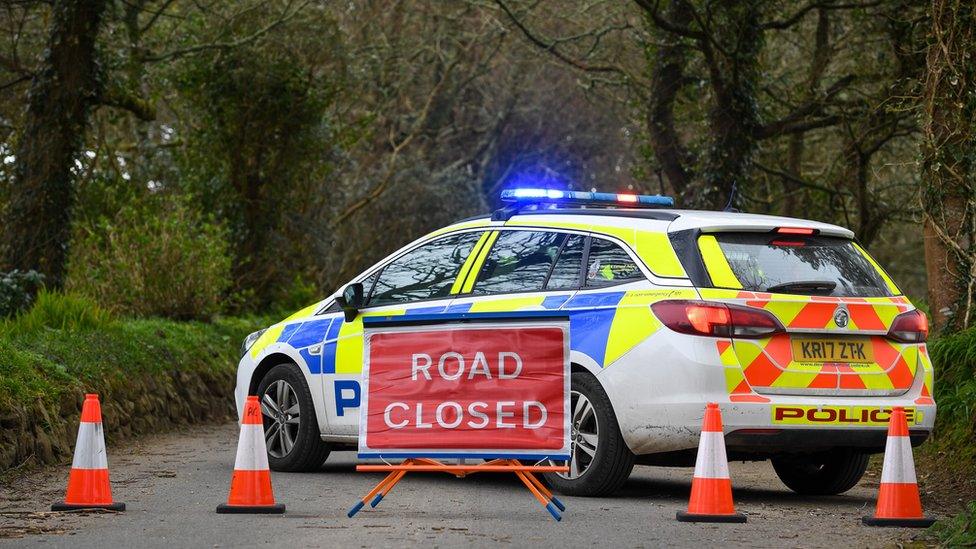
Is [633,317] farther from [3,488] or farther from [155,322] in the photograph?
[155,322]

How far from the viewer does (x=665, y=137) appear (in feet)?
74.9

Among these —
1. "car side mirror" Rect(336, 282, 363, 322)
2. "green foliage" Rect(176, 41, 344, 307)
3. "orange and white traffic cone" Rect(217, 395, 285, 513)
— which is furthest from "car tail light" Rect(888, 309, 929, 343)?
"green foliage" Rect(176, 41, 344, 307)

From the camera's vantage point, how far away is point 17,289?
16.1 m

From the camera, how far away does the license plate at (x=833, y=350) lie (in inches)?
356

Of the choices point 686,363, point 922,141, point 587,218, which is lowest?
point 686,363

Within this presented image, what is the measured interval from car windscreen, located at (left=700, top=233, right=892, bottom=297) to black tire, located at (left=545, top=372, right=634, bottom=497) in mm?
994

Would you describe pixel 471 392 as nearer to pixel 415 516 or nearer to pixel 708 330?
pixel 415 516

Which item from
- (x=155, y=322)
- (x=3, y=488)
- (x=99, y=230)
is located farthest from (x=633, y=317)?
(x=99, y=230)

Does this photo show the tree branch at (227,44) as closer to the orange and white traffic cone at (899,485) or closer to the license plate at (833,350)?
the license plate at (833,350)

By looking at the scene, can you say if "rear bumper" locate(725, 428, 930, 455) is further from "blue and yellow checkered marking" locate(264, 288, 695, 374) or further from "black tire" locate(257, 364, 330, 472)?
"black tire" locate(257, 364, 330, 472)

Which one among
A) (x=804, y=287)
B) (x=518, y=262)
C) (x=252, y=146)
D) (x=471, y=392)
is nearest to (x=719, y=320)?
(x=804, y=287)

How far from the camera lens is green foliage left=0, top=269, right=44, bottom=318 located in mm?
16000

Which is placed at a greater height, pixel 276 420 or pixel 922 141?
pixel 922 141

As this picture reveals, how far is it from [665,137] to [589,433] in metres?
14.0
